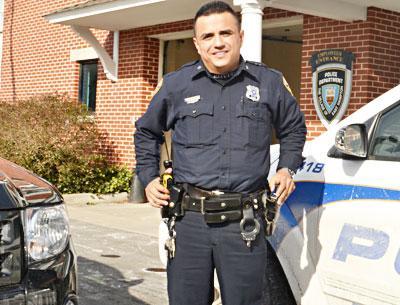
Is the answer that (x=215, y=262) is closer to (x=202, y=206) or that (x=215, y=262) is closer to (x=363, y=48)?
(x=202, y=206)

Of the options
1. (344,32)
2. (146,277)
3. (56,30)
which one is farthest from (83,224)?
(56,30)

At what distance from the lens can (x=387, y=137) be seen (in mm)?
3381

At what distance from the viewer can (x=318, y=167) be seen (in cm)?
364

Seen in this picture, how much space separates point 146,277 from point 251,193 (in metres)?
3.33

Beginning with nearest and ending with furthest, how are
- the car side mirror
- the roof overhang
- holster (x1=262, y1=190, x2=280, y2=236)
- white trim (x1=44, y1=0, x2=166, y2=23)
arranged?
1. holster (x1=262, y1=190, x2=280, y2=236)
2. the car side mirror
3. the roof overhang
4. white trim (x1=44, y1=0, x2=166, y2=23)

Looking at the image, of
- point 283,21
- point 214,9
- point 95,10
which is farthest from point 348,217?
point 95,10

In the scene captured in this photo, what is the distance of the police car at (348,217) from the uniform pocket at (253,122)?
1.34 ft

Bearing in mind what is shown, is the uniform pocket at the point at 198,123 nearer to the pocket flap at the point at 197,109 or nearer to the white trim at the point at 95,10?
the pocket flap at the point at 197,109

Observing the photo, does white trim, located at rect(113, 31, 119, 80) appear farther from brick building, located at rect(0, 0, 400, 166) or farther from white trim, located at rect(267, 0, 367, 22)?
white trim, located at rect(267, 0, 367, 22)

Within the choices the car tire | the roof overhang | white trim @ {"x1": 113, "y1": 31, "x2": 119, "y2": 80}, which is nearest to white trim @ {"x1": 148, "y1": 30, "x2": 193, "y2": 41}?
the roof overhang

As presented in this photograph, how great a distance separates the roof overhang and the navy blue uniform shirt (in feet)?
16.5

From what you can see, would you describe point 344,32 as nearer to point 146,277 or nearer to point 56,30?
point 146,277

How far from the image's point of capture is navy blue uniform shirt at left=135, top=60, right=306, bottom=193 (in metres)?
3.14

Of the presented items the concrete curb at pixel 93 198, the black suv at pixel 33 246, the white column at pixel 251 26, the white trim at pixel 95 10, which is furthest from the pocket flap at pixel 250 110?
the concrete curb at pixel 93 198
